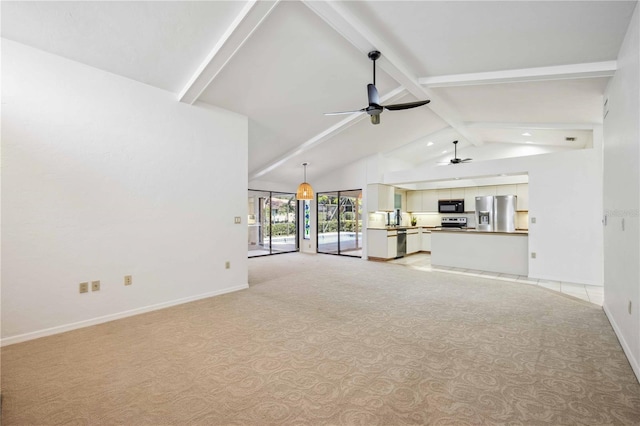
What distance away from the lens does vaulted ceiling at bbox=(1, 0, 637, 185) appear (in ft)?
8.84

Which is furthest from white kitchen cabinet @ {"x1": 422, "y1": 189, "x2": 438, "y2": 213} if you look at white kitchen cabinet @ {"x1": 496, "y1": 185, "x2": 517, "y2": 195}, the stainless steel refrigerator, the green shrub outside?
the green shrub outside

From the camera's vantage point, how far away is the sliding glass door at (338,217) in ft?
31.3

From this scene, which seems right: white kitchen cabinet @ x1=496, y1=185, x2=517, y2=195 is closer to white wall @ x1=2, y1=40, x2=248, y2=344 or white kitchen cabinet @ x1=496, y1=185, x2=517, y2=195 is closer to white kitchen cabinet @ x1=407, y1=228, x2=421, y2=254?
white kitchen cabinet @ x1=407, y1=228, x2=421, y2=254

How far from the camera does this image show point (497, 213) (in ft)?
25.4

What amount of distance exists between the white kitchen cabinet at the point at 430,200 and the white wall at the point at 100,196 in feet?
23.2

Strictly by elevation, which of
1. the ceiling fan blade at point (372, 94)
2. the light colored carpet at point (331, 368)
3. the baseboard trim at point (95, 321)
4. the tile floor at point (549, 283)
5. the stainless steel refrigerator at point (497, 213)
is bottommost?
the tile floor at point (549, 283)

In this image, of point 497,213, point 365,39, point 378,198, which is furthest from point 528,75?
point 497,213

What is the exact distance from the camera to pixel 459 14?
275 centimetres

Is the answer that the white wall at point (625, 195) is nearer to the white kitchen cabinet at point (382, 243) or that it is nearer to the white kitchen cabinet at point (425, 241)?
the white kitchen cabinet at point (382, 243)

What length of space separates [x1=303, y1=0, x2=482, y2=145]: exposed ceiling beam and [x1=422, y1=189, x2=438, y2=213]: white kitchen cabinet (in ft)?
16.5

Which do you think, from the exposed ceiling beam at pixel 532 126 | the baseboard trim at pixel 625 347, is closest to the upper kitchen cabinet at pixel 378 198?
the exposed ceiling beam at pixel 532 126

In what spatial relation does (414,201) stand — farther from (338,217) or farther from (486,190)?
(338,217)

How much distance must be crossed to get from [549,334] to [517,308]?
88cm

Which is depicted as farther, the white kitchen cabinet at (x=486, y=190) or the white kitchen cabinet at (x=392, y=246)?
the white kitchen cabinet at (x=486, y=190)
